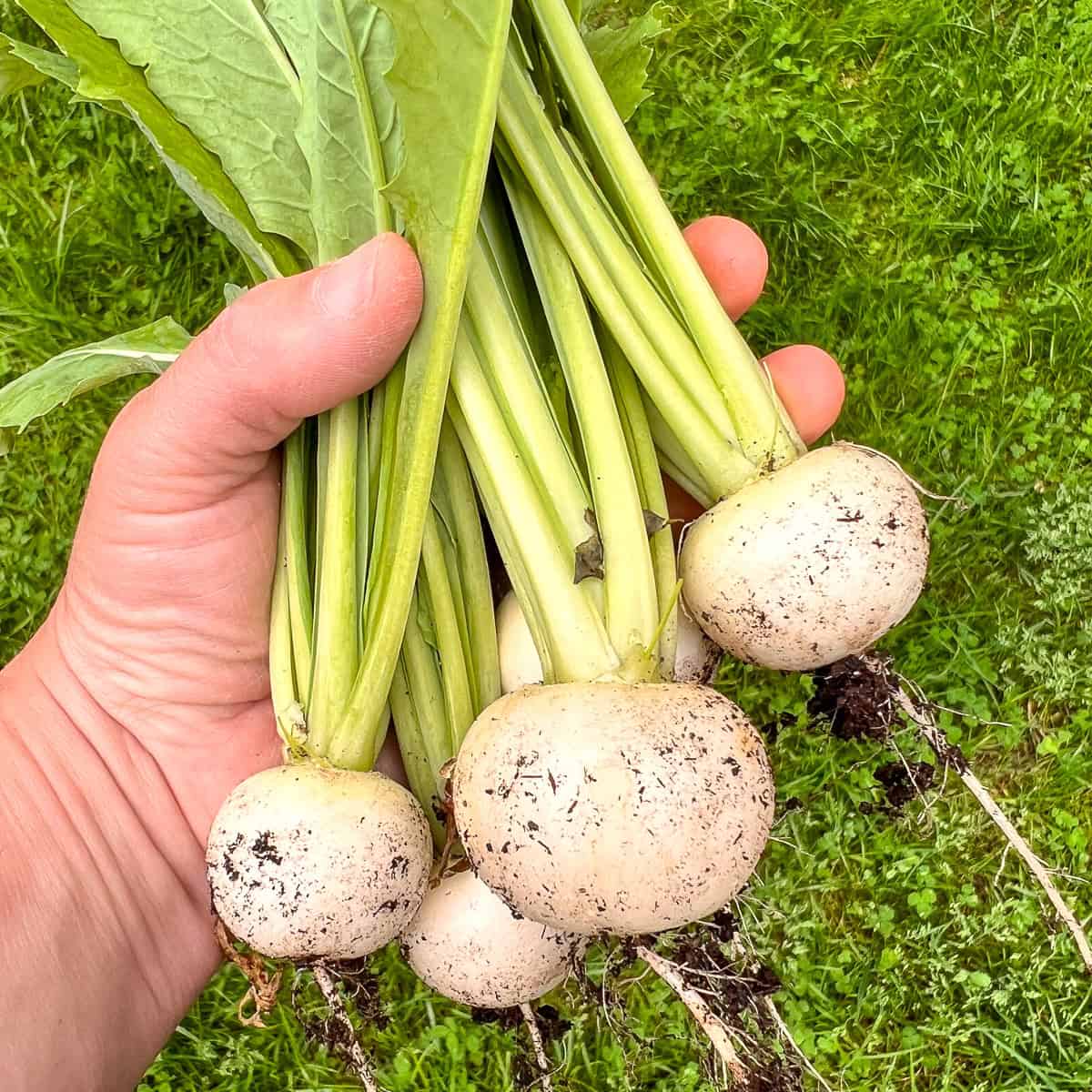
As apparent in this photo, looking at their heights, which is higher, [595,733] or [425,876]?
[595,733]

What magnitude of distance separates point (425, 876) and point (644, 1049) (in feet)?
5.22

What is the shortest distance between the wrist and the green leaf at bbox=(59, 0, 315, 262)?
1.18m

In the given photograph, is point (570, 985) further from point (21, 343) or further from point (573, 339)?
point (21, 343)

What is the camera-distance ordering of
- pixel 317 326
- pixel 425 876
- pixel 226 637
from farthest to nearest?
pixel 226 637 → pixel 425 876 → pixel 317 326

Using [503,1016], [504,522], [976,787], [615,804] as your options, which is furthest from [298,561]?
[976,787]

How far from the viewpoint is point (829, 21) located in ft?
11.1

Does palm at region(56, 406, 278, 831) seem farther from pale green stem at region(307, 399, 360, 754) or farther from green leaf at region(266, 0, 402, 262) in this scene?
green leaf at region(266, 0, 402, 262)

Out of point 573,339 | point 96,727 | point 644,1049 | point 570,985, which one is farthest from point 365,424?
point 644,1049

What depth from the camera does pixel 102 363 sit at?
224 cm

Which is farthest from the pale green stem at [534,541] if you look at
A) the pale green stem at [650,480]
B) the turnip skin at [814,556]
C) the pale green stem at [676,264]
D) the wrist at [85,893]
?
the wrist at [85,893]

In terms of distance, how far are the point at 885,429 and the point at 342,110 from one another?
203 centimetres

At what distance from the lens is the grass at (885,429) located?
3.14m

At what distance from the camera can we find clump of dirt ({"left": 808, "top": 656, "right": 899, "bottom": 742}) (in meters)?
2.15

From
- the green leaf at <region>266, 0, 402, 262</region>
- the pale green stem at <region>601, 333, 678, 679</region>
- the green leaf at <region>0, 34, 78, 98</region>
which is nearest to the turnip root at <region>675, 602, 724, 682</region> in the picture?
the pale green stem at <region>601, 333, 678, 679</region>
